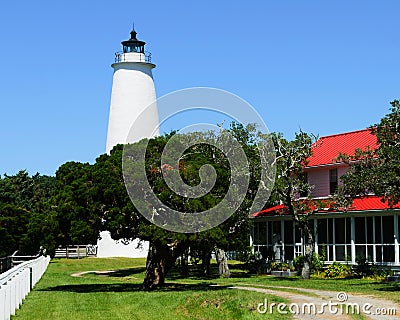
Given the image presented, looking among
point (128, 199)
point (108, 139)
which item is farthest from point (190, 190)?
point (108, 139)

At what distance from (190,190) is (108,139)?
2956 cm

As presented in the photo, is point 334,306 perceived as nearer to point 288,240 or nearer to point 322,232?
point 322,232

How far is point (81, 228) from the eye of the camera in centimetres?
2733

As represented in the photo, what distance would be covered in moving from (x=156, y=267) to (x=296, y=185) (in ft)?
34.1

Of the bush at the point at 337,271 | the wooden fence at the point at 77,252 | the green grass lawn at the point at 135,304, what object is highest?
the wooden fence at the point at 77,252

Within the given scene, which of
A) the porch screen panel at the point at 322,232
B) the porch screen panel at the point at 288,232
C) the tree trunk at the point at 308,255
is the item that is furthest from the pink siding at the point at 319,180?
the tree trunk at the point at 308,255

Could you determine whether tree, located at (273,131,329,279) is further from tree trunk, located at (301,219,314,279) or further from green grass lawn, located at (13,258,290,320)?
green grass lawn, located at (13,258,290,320)

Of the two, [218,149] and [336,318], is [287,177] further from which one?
[336,318]

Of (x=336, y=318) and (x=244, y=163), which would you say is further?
(x=244, y=163)

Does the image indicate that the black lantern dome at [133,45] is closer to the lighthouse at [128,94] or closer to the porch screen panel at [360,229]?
the lighthouse at [128,94]

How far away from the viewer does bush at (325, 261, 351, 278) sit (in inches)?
1459

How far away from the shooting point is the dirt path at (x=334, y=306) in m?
18.4

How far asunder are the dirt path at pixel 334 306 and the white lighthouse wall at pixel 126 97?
1213 inches

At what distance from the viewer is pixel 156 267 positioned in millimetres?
29297
